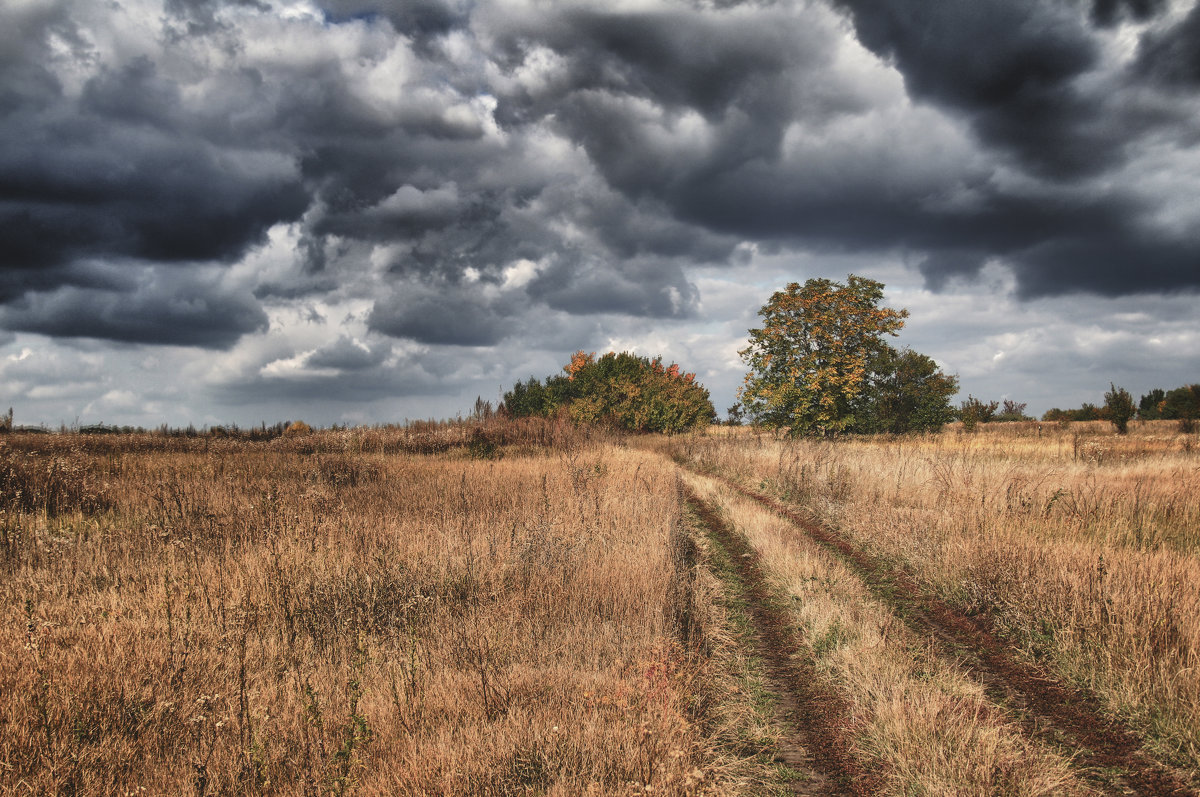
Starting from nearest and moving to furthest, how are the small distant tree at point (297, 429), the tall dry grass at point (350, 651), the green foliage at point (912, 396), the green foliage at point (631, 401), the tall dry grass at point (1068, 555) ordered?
1. the tall dry grass at point (350, 651)
2. the tall dry grass at point (1068, 555)
3. the small distant tree at point (297, 429)
4. the green foliage at point (912, 396)
5. the green foliage at point (631, 401)

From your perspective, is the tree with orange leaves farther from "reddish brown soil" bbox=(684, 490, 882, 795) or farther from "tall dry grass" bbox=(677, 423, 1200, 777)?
"reddish brown soil" bbox=(684, 490, 882, 795)

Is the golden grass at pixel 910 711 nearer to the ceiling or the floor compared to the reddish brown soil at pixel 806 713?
nearer to the ceiling

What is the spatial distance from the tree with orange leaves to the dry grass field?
69.2 ft

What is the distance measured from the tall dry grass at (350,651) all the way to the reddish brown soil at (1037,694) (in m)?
2.98

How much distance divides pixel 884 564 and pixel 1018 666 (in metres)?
3.90

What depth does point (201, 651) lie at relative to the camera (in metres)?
5.61

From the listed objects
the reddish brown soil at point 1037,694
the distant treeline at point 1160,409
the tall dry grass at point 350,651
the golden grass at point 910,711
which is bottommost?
the reddish brown soil at point 1037,694

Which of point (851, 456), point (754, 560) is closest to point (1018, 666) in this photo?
point (754, 560)

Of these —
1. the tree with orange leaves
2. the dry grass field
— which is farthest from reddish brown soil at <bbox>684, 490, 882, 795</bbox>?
the tree with orange leaves

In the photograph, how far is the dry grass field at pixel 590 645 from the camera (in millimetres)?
3941

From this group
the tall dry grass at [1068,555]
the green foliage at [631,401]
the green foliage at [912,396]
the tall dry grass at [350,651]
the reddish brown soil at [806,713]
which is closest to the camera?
the tall dry grass at [350,651]

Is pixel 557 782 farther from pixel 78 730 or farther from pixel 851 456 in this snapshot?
pixel 851 456

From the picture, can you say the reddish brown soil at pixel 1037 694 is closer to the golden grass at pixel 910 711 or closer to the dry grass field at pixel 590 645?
the dry grass field at pixel 590 645

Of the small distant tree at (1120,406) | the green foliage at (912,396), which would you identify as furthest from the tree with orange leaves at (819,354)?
the small distant tree at (1120,406)
